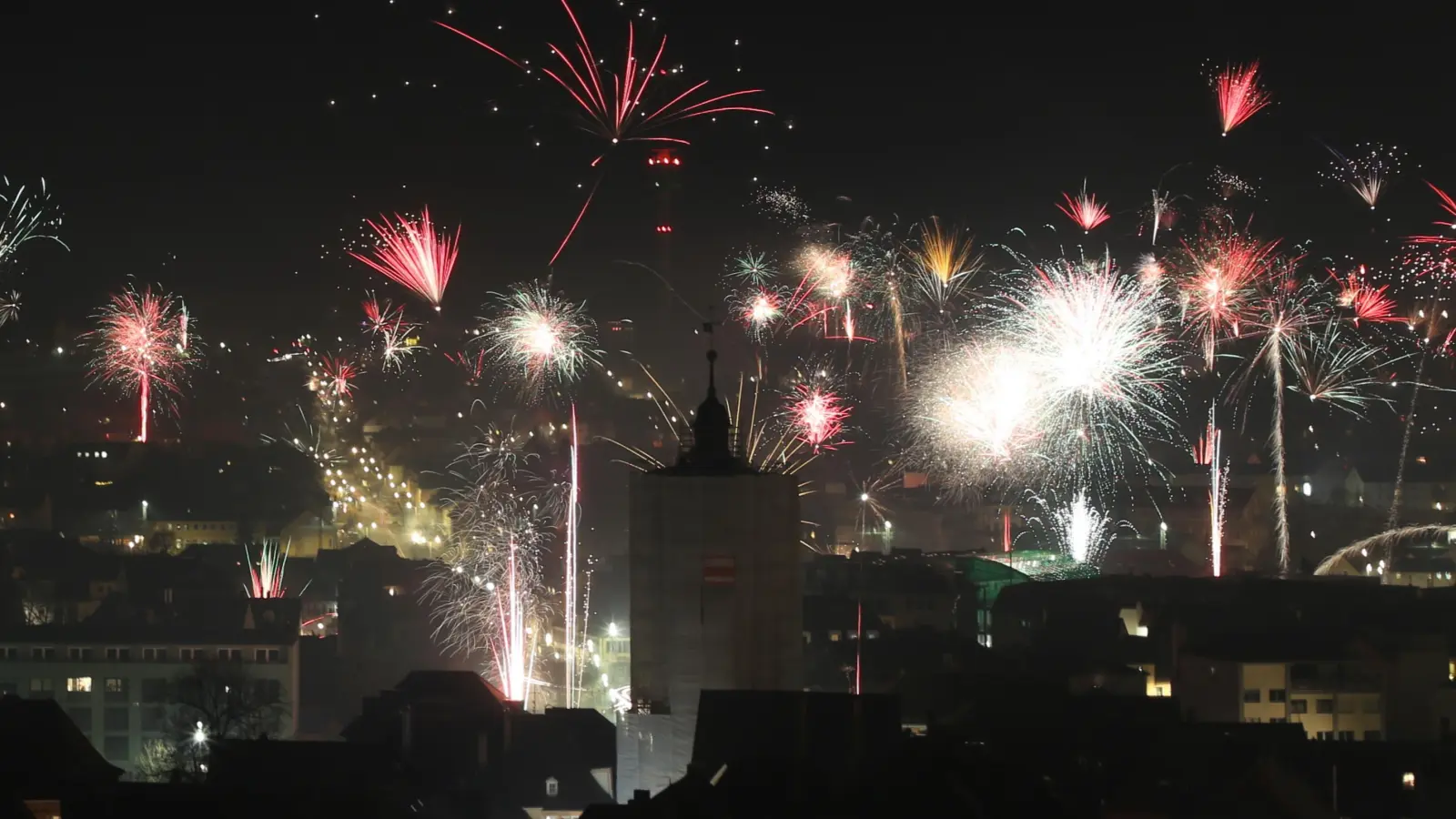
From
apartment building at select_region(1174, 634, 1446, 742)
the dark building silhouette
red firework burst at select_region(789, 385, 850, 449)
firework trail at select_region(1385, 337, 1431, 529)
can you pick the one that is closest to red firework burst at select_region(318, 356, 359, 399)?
red firework burst at select_region(789, 385, 850, 449)

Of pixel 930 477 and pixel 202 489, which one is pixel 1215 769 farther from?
pixel 202 489

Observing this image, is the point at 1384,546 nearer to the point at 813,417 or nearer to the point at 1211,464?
the point at 1211,464

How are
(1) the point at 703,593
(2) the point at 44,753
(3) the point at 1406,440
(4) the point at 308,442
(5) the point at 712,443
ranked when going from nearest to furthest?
(1) the point at 703,593 → (5) the point at 712,443 → (2) the point at 44,753 → (3) the point at 1406,440 → (4) the point at 308,442

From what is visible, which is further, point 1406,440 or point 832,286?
point 1406,440

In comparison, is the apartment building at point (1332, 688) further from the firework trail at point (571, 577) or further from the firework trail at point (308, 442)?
the firework trail at point (308, 442)

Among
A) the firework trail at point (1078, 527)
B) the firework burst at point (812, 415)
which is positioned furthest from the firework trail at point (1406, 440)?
the firework burst at point (812, 415)

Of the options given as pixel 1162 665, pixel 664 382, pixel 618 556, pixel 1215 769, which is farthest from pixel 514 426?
pixel 1215 769

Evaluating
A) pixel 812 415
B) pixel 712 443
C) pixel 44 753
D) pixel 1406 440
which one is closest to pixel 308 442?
pixel 812 415
